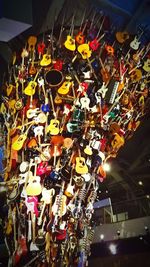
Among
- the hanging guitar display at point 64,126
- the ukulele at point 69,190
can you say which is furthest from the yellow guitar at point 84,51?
the ukulele at point 69,190

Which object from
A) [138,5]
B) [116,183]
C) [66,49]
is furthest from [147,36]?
[116,183]

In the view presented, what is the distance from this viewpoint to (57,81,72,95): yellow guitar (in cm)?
660

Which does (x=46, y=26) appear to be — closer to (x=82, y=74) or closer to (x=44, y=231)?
(x=82, y=74)

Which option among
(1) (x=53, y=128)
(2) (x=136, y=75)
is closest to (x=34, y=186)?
(1) (x=53, y=128)

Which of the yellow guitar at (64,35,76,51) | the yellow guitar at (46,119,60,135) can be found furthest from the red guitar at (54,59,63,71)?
Answer: the yellow guitar at (46,119,60,135)

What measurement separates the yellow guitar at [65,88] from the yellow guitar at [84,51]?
0.79 meters

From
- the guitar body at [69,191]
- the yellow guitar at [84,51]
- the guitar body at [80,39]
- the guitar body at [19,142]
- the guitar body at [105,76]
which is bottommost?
the guitar body at [69,191]

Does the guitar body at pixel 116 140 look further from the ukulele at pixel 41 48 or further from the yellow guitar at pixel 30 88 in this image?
the ukulele at pixel 41 48

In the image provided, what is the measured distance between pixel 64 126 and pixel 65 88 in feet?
3.11

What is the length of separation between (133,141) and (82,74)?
6469 mm

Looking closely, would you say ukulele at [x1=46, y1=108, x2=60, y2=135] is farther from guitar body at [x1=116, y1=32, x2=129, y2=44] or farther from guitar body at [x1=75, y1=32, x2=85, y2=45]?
guitar body at [x1=116, y1=32, x2=129, y2=44]

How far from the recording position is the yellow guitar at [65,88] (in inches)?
260

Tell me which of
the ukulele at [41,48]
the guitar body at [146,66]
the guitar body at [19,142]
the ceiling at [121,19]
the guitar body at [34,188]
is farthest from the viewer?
the ceiling at [121,19]

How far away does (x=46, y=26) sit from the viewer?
26.4 ft
